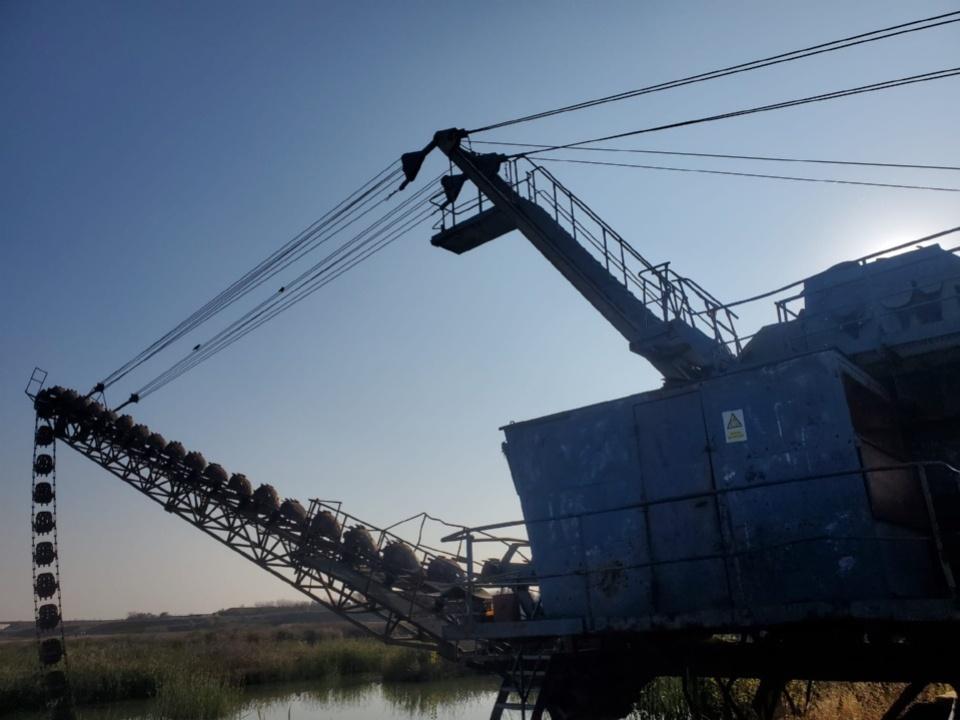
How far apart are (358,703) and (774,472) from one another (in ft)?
64.3

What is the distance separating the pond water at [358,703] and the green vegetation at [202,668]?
643mm

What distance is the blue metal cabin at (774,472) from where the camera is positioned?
7004 millimetres

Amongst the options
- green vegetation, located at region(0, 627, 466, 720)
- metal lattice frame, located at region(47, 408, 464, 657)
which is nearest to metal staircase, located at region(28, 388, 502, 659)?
metal lattice frame, located at region(47, 408, 464, 657)

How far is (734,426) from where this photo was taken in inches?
315

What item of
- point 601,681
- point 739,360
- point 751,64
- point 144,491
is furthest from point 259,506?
point 751,64

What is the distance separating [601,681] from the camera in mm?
8906

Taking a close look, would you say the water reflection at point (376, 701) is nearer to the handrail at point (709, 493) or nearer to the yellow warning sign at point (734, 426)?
the handrail at point (709, 493)

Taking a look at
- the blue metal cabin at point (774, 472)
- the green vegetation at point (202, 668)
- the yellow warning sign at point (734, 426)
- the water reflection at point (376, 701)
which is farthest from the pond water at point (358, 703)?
the yellow warning sign at point (734, 426)

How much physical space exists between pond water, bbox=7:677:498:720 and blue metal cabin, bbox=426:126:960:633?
1423 centimetres

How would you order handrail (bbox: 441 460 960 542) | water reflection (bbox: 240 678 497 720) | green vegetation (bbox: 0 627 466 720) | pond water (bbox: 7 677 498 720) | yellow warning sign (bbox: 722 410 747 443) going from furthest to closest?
water reflection (bbox: 240 678 497 720) < pond water (bbox: 7 677 498 720) < green vegetation (bbox: 0 627 466 720) < yellow warning sign (bbox: 722 410 747 443) < handrail (bbox: 441 460 960 542)

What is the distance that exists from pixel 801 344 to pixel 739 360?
0.88 meters

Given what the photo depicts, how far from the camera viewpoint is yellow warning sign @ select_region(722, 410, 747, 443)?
791cm

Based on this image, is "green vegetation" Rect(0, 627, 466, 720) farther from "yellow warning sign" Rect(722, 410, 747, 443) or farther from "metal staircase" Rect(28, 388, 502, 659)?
"yellow warning sign" Rect(722, 410, 747, 443)

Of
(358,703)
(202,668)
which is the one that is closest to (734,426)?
(358,703)
